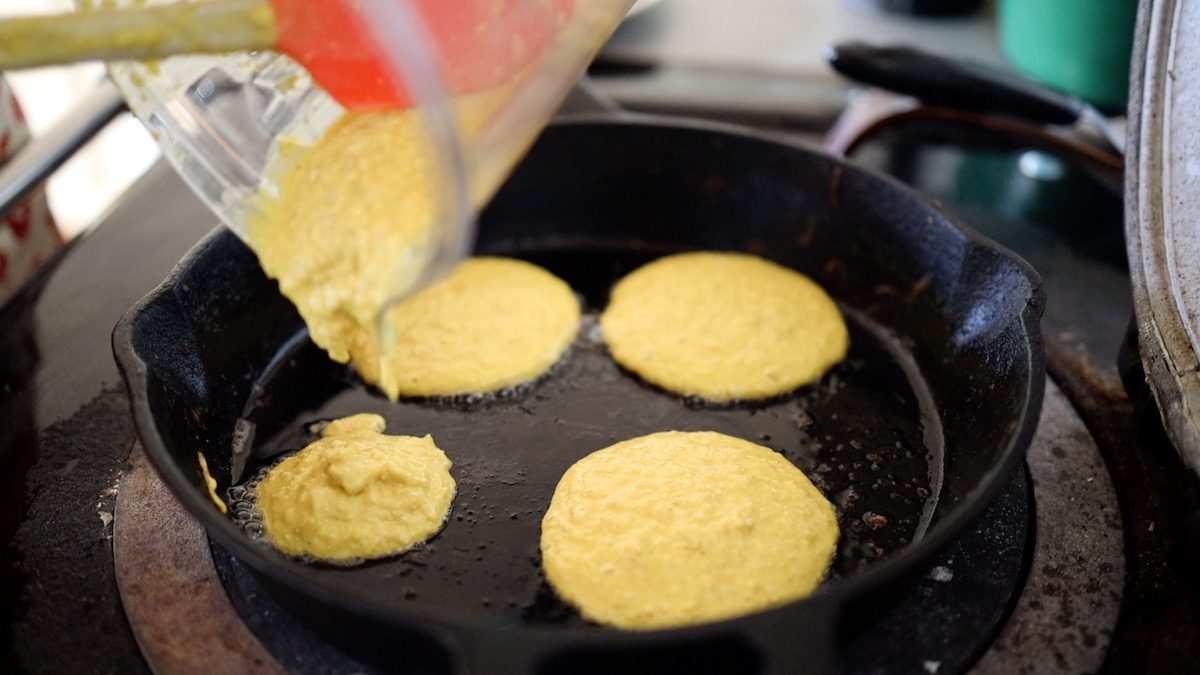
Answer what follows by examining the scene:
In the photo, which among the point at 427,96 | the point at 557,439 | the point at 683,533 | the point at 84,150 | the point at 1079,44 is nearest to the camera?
the point at 427,96

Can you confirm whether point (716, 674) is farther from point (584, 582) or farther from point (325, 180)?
point (325, 180)

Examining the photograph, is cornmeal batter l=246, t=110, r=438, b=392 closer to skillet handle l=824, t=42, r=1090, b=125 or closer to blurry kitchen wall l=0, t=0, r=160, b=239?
skillet handle l=824, t=42, r=1090, b=125

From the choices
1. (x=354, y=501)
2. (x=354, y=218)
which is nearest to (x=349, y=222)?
(x=354, y=218)

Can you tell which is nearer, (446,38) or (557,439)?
(446,38)

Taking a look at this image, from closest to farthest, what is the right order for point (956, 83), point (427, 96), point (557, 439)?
point (427, 96)
point (557, 439)
point (956, 83)

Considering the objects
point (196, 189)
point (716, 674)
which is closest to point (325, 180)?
point (196, 189)

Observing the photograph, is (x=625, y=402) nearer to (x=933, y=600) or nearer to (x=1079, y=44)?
(x=933, y=600)

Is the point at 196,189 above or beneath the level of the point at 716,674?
above
